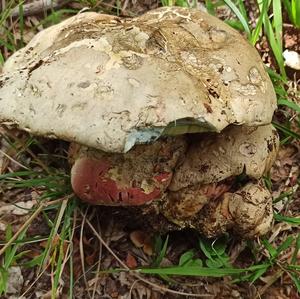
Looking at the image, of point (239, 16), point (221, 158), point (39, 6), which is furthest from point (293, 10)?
point (39, 6)

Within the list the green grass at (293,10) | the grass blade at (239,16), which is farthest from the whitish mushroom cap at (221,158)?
Result: the green grass at (293,10)

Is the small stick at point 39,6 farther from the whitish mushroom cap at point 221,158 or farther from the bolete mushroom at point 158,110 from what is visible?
the whitish mushroom cap at point 221,158

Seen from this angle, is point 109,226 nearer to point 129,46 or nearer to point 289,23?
point 129,46

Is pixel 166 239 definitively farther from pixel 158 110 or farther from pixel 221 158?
pixel 158 110

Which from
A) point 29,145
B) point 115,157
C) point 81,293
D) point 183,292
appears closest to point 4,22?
point 29,145

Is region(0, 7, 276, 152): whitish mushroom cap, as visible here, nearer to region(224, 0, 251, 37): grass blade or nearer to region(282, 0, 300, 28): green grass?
region(224, 0, 251, 37): grass blade
